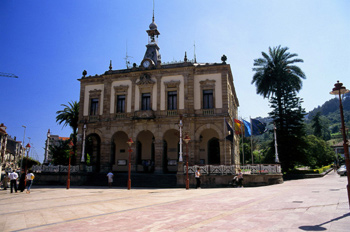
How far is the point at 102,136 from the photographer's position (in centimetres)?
3116

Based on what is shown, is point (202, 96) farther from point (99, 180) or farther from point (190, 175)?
point (99, 180)

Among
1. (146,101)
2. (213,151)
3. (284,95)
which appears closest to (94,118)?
(146,101)

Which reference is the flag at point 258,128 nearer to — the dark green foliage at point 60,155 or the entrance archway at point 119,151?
the entrance archway at point 119,151

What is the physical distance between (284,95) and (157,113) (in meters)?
16.9

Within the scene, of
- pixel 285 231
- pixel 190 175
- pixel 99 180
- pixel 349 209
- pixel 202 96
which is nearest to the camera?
pixel 285 231

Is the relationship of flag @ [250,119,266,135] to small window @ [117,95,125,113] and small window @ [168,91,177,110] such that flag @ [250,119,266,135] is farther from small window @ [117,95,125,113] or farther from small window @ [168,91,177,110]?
small window @ [117,95,125,113]

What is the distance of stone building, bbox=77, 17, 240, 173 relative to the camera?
1106 inches

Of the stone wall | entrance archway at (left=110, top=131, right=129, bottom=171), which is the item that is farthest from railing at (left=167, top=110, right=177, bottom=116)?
the stone wall

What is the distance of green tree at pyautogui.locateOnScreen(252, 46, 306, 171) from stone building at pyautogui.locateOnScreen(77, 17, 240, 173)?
21.9 ft

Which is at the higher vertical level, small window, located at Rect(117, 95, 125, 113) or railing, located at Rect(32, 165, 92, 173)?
small window, located at Rect(117, 95, 125, 113)

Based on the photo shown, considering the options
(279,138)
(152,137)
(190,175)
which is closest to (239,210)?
(190,175)

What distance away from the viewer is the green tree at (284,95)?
3200 centimetres

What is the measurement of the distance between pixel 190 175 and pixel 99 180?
33.4 feet

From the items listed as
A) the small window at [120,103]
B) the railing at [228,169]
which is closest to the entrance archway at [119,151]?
the small window at [120,103]
